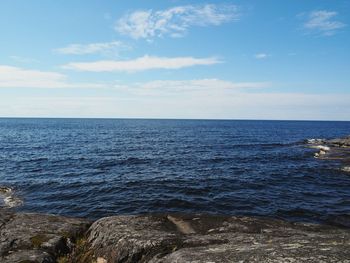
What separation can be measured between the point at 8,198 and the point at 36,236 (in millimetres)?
16968

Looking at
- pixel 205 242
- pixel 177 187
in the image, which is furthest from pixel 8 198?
pixel 205 242

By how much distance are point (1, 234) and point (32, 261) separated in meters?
3.32

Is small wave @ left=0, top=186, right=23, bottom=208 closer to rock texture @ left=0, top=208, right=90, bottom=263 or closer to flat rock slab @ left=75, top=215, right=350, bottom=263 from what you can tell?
rock texture @ left=0, top=208, right=90, bottom=263

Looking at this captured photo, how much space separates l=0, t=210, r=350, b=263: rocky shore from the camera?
7766mm

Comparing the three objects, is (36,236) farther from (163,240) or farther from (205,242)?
(205,242)

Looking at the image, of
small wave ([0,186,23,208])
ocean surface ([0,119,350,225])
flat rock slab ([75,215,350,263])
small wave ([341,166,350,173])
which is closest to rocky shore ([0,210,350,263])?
flat rock slab ([75,215,350,263])

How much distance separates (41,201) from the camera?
986 inches

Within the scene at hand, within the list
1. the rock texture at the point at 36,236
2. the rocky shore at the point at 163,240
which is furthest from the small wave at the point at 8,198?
the rock texture at the point at 36,236

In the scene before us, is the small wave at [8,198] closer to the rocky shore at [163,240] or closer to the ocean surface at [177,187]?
the ocean surface at [177,187]

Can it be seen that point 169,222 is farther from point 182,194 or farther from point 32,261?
point 182,194

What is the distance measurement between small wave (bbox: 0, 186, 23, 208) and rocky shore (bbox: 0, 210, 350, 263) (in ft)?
35.6

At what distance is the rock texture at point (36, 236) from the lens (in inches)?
394

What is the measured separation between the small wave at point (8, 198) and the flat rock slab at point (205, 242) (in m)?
15.2

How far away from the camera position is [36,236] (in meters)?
11.5
